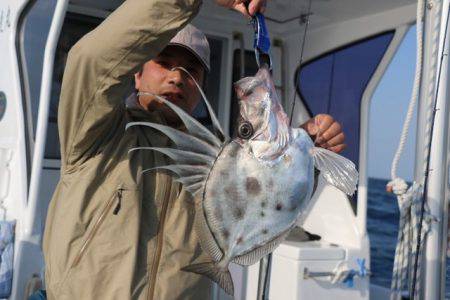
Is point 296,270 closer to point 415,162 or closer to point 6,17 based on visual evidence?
point 415,162

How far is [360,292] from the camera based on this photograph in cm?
446

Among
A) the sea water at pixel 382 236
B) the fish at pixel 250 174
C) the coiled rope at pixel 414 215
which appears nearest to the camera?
the fish at pixel 250 174

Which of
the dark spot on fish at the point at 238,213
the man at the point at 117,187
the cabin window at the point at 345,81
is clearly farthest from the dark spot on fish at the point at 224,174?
the cabin window at the point at 345,81

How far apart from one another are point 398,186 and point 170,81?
158 centimetres

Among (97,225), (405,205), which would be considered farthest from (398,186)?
(97,225)

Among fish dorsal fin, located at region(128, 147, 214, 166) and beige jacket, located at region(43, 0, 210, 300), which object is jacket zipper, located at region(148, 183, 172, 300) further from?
fish dorsal fin, located at region(128, 147, 214, 166)

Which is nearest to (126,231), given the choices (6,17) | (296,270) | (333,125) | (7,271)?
(333,125)

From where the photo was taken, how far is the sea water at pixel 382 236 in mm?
11773

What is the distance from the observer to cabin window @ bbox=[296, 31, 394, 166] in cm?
481

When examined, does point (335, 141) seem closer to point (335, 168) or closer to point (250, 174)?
point (335, 168)

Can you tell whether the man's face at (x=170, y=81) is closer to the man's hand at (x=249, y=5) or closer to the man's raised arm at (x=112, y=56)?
the man's raised arm at (x=112, y=56)

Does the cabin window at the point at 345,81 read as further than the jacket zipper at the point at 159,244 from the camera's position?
Yes

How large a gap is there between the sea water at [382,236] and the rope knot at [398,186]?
0.45 m

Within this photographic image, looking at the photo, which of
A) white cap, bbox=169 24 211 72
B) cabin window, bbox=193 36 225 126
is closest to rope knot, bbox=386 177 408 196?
white cap, bbox=169 24 211 72
